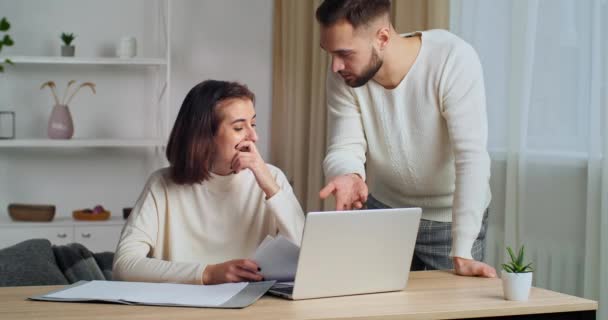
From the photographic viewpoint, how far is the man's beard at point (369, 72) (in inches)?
80.1

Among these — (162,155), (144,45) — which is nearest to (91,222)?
(162,155)

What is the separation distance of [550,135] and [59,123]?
2.68 meters

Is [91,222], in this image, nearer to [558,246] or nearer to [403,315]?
[558,246]

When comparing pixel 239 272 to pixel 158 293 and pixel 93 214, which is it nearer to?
pixel 158 293

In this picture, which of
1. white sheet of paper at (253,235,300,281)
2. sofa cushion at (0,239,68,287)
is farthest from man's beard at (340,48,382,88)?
sofa cushion at (0,239,68,287)

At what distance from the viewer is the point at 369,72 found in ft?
6.70

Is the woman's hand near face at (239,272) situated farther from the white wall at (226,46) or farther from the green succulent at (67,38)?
the white wall at (226,46)

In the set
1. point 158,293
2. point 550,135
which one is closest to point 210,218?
point 158,293

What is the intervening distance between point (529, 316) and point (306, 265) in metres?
0.44

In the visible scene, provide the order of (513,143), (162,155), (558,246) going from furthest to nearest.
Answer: (162,155), (513,143), (558,246)

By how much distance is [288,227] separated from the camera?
2029 mm

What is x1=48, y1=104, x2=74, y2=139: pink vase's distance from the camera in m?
4.33

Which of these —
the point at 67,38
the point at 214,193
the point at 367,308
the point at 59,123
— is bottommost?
the point at 367,308

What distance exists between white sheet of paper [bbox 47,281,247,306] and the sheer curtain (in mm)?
1221
